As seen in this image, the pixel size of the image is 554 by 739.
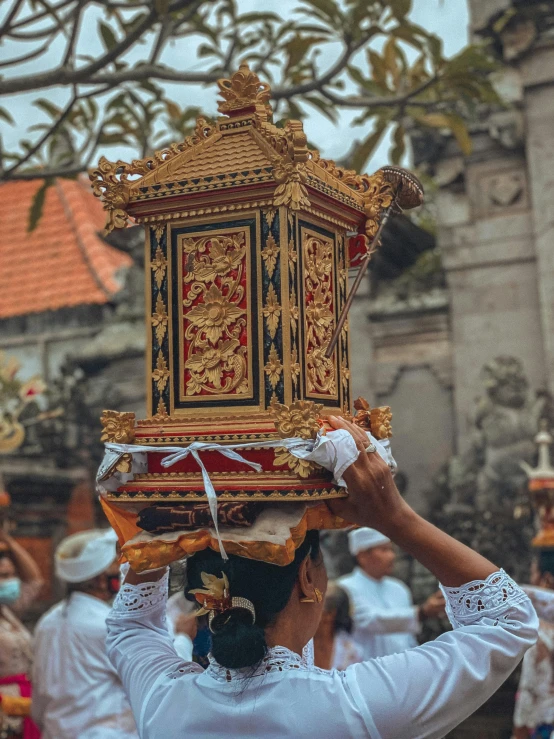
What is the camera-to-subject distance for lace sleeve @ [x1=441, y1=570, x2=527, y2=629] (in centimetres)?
198

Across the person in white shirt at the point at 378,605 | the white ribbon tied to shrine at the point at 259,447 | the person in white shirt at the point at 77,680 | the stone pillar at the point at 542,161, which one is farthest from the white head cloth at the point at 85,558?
the stone pillar at the point at 542,161

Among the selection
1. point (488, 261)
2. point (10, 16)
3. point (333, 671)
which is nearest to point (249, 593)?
Result: point (333, 671)

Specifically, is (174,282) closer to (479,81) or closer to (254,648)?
(254,648)

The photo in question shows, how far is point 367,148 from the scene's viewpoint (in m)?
4.91

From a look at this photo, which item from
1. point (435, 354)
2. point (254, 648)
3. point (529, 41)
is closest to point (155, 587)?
point (254, 648)

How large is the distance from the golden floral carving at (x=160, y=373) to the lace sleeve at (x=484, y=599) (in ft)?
3.09

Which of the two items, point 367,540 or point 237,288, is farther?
point 367,540

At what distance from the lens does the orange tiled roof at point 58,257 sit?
49.6 ft

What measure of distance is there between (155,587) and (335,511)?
62 centimetres

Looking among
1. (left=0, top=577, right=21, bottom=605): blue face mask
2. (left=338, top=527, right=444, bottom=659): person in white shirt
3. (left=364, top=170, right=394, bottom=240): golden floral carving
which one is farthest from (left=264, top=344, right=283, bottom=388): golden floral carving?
(left=0, top=577, right=21, bottom=605): blue face mask

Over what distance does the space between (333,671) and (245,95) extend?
1.44 meters

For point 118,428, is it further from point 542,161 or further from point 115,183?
point 542,161

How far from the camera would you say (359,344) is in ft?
37.4

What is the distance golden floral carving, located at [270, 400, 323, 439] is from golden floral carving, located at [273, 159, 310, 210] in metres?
0.49
